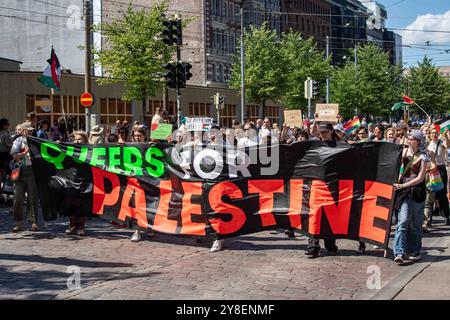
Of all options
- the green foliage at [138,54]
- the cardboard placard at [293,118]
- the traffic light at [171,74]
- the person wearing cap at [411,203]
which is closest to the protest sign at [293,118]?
the cardboard placard at [293,118]

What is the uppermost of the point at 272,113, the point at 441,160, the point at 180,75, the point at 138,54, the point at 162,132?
the point at 138,54

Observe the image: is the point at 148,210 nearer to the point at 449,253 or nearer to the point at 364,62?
the point at 449,253

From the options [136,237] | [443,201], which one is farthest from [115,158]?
[443,201]

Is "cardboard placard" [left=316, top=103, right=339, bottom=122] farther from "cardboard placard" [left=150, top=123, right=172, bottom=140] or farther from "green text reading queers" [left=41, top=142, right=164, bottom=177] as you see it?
"green text reading queers" [left=41, top=142, right=164, bottom=177]

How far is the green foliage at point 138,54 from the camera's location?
3550cm

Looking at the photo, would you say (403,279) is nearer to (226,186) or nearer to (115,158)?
(226,186)

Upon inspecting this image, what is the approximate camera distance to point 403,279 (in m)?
7.25

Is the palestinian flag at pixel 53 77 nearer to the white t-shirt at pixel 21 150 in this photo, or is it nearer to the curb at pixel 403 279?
the white t-shirt at pixel 21 150

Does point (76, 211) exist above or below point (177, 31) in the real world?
below

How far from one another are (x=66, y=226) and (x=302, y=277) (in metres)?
5.59

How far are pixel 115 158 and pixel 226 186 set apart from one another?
207cm

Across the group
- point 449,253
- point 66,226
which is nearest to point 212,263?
point 449,253

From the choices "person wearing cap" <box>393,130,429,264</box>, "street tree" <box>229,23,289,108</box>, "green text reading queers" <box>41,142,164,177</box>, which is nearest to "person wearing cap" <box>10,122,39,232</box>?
"green text reading queers" <box>41,142,164,177</box>

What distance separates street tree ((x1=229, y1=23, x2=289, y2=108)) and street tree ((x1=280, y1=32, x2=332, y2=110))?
930 millimetres
